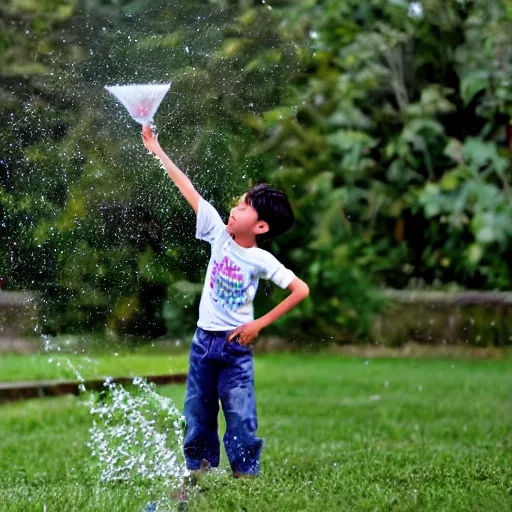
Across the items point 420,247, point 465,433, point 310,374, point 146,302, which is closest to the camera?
point 146,302

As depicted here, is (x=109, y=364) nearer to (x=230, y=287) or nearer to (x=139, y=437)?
(x=139, y=437)

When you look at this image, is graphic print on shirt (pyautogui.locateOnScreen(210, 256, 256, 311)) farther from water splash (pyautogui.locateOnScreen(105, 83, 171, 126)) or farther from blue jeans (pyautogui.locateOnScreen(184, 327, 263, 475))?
water splash (pyautogui.locateOnScreen(105, 83, 171, 126))

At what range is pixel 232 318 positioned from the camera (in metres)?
2.93

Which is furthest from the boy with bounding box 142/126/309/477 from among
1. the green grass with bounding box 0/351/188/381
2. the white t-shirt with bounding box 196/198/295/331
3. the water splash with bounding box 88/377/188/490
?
the green grass with bounding box 0/351/188/381

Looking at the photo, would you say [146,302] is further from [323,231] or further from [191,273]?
[323,231]

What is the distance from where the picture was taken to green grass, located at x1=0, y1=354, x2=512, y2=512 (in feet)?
9.87

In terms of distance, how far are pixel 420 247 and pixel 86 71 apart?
2879 mm

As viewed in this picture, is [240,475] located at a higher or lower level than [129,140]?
lower

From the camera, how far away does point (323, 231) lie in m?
4.41

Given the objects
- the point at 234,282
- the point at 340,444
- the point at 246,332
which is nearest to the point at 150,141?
the point at 234,282

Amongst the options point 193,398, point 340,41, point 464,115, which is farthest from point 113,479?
point 464,115

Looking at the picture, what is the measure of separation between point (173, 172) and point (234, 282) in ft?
1.22

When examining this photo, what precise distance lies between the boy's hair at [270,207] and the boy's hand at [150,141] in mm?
291

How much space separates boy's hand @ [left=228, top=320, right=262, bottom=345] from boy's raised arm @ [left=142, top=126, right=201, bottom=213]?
37cm
